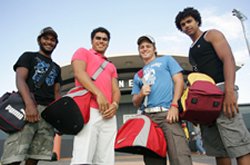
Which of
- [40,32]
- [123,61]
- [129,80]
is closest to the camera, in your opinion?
[40,32]

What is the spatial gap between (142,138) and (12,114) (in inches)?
56.8

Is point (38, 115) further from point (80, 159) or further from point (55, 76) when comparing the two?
point (80, 159)

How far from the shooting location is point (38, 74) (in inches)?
105

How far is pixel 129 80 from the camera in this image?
16547mm

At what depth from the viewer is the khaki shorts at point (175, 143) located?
207 cm

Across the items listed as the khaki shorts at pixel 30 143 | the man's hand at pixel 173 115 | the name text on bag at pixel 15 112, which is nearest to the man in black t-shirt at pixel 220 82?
the man's hand at pixel 173 115

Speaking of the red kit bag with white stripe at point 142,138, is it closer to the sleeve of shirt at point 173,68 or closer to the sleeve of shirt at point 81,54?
the sleeve of shirt at point 173,68

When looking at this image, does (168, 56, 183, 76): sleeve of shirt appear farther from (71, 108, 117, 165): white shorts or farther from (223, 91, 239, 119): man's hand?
(71, 108, 117, 165): white shorts

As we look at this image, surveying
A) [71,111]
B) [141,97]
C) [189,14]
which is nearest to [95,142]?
[71,111]

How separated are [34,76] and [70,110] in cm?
85

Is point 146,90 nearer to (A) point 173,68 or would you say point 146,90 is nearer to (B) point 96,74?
(A) point 173,68

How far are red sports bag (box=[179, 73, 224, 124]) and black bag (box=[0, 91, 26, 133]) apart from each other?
5.73 feet

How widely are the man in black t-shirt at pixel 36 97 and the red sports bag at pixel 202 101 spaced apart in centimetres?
165

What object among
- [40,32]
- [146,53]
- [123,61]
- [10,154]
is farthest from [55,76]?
[123,61]
